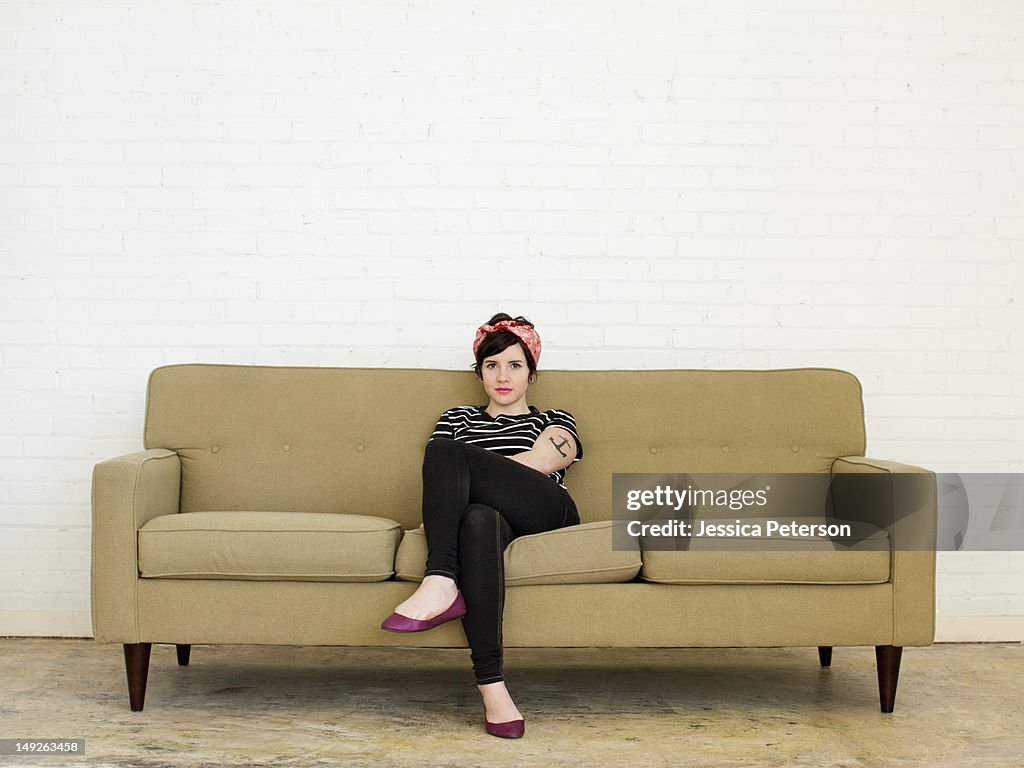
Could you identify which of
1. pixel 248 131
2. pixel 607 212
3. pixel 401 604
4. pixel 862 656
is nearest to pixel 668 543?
pixel 401 604

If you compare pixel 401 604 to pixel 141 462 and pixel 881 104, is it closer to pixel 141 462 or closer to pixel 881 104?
pixel 141 462

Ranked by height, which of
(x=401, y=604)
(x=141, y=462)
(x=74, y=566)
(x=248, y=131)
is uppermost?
(x=248, y=131)

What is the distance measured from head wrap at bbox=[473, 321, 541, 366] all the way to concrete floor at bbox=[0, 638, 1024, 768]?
101cm

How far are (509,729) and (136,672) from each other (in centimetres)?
101

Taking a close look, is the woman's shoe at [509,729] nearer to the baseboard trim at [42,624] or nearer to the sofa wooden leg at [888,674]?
the sofa wooden leg at [888,674]

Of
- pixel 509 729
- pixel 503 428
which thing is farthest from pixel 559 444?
pixel 509 729

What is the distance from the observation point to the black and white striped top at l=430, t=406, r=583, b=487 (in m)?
3.24

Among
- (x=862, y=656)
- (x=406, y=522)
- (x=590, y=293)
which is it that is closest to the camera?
(x=406, y=522)

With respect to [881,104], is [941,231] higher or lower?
lower

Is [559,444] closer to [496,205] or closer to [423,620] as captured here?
[423,620]

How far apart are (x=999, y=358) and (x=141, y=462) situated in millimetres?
2972

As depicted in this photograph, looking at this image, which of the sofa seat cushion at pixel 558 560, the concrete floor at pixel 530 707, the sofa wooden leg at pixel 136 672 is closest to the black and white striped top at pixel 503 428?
the sofa seat cushion at pixel 558 560

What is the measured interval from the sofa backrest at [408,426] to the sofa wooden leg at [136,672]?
0.55 m

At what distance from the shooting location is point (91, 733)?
263 cm
